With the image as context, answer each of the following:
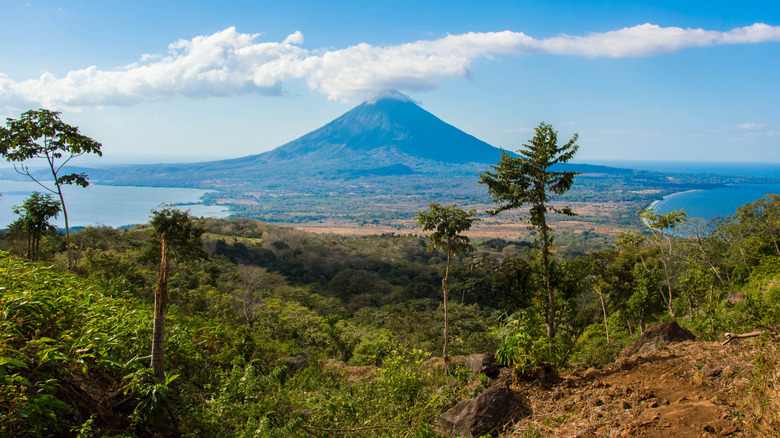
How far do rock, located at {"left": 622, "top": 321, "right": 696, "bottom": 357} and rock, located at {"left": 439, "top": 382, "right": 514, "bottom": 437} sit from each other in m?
3.26

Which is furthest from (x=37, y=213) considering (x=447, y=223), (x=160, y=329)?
(x=447, y=223)

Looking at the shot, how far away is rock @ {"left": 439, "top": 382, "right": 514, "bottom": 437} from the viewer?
4.73m

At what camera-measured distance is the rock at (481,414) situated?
4.73m

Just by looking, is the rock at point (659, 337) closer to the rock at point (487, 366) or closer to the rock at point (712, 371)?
the rock at point (712, 371)

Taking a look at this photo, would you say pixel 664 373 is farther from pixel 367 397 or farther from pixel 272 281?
pixel 272 281

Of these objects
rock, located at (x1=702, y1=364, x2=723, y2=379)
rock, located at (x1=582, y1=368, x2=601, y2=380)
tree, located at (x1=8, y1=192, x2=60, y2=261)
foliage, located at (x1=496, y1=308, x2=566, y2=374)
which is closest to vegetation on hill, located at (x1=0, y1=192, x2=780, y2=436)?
foliage, located at (x1=496, y1=308, x2=566, y2=374)

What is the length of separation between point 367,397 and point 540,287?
295 inches

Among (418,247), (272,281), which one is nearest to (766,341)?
(272,281)

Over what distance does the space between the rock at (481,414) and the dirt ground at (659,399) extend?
9.3 inches

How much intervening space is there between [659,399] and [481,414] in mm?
1919

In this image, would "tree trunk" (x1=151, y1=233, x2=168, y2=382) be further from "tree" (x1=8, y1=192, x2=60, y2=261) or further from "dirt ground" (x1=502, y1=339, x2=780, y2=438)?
"tree" (x1=8, y1=192, x2=60, y2=261)

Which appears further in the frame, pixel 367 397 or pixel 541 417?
pixel 367 397

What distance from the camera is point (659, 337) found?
6.84m

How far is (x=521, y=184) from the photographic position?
9445 mm
